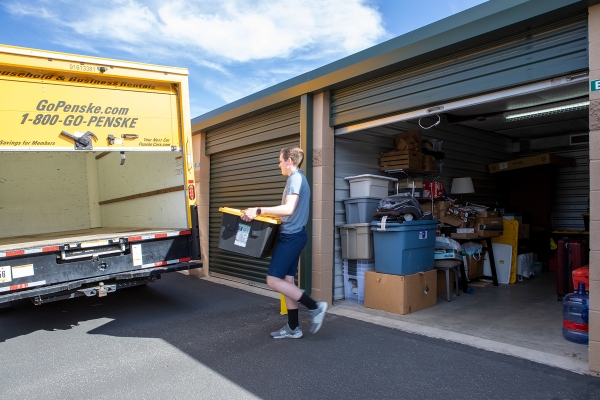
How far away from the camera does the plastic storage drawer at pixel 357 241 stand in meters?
5.48

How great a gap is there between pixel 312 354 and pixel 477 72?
10.0 ft

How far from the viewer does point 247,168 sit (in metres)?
7.23

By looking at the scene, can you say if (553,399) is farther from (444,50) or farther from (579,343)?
(444,50)

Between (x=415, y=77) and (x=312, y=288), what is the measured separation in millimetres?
2922

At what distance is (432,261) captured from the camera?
18.1 feet

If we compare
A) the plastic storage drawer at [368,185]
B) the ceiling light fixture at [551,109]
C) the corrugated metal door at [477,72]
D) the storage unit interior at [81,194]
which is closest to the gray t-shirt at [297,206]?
the corrugated metal door at [477,72]

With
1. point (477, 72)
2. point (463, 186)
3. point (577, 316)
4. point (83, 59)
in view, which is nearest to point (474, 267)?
point (463, 186)

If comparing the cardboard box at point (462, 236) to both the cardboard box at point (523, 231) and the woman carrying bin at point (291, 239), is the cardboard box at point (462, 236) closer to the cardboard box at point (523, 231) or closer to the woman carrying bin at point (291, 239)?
the cardboard box at point (523, 231)

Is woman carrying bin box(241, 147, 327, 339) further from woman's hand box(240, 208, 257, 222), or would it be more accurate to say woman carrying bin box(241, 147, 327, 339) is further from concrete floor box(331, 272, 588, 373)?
concrete floor box(331, 272, 588, 373)

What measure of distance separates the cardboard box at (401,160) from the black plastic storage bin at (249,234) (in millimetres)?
2783

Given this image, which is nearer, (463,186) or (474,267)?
(474,267)

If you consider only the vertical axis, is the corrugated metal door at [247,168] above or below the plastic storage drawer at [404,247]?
above

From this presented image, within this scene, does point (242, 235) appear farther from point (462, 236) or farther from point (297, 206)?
point (462, 236)

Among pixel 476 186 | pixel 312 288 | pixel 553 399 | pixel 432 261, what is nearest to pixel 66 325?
pixel 312 288
